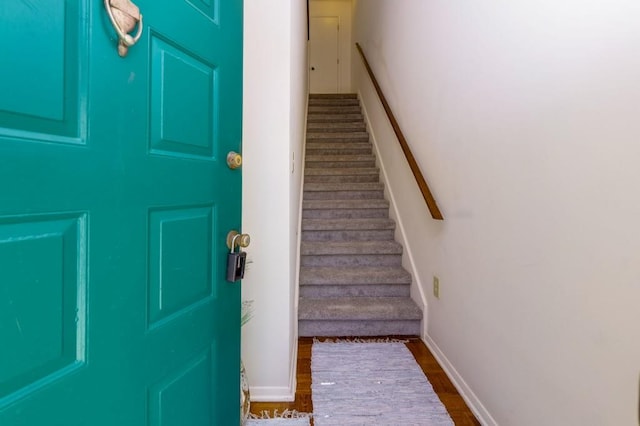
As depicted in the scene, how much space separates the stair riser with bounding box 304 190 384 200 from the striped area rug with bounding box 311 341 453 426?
150 cm

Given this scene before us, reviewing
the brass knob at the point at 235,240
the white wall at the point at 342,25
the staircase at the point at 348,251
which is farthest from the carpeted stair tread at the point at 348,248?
the white wall at the point at 342,25

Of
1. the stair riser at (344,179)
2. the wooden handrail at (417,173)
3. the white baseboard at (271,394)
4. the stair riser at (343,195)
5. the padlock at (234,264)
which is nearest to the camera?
the padlock at (234,264)

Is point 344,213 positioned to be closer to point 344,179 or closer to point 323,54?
point 344,179

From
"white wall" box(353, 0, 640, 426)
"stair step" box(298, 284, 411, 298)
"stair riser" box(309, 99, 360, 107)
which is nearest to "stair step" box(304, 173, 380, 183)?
"stair step" box(298, 284, 411, 298)

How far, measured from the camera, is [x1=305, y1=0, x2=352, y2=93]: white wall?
5.88m

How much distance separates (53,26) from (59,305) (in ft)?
1.38

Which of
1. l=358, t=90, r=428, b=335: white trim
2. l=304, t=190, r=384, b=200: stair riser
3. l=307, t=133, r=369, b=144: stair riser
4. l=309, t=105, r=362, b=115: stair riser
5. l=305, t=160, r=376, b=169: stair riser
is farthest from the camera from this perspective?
l=309, t=105, r=362, b=115: stair riser

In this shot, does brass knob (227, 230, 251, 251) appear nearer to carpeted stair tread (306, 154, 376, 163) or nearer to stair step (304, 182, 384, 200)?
stair step (304, 182, 384, 200)

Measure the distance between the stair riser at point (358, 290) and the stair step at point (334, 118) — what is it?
8.80 feet

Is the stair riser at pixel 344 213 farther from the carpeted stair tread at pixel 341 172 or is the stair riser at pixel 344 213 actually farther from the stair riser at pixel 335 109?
the stair riser at pixel 335 109

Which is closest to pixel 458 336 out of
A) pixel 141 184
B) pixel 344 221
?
pixel 344 221

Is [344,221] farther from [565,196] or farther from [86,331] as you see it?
[86,331]

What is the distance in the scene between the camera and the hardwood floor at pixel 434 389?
144 cm

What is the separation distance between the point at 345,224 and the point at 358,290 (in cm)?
65
